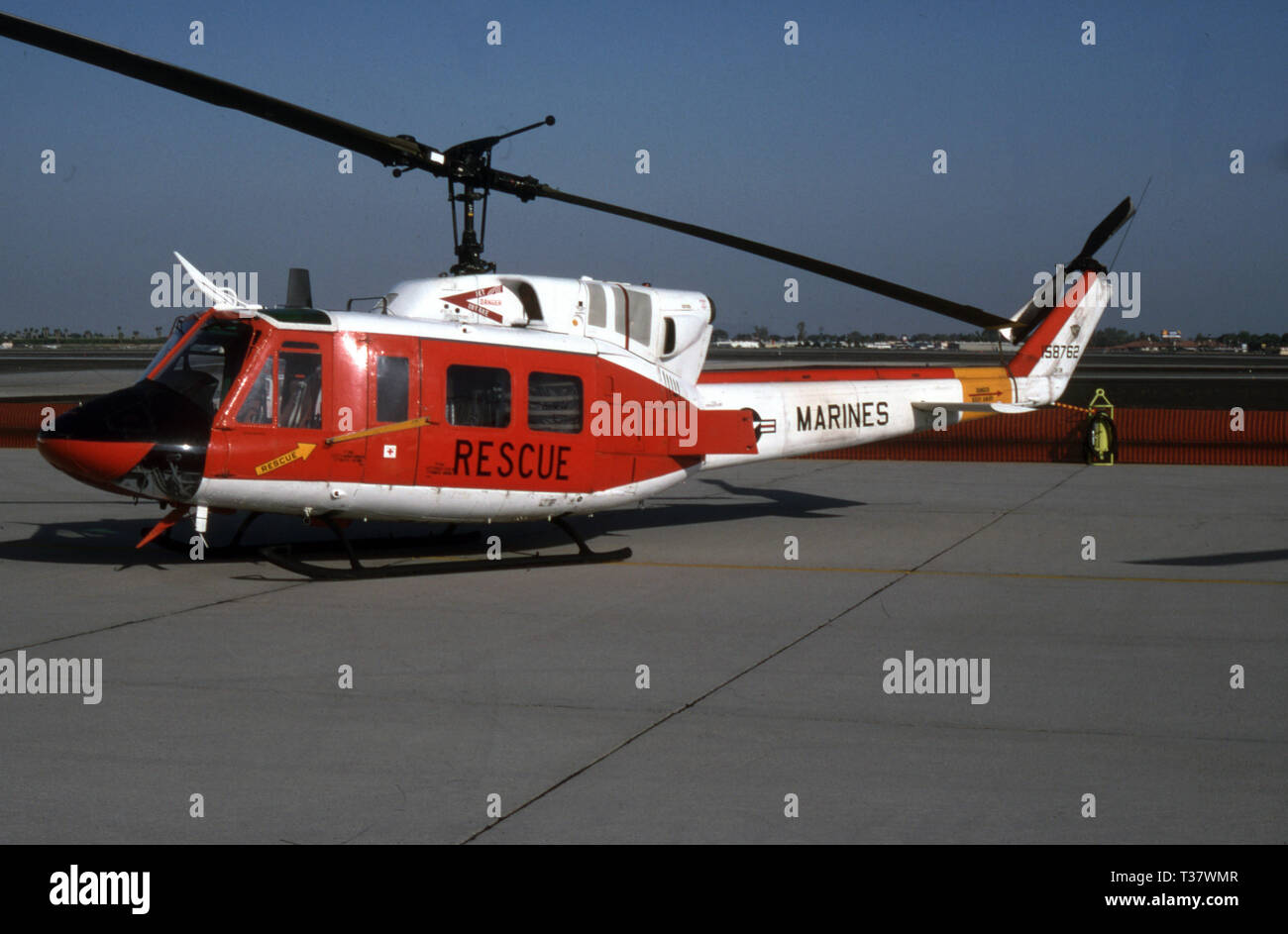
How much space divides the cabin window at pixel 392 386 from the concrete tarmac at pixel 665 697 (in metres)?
1.54

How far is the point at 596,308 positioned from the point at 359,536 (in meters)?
3.96

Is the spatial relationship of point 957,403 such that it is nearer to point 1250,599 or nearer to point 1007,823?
point 1250,599

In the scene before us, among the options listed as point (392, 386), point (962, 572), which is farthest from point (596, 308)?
point (962, 572)

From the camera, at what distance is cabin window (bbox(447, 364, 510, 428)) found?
1088 centimetres

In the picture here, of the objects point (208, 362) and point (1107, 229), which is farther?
point (1107, 229)

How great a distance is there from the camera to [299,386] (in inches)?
405

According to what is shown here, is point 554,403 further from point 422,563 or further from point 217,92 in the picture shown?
point 217,92

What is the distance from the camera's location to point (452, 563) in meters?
11.3

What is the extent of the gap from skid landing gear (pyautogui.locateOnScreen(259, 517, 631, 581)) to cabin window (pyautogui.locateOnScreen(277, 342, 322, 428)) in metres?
1.09

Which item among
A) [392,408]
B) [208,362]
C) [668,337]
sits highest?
[668,337]

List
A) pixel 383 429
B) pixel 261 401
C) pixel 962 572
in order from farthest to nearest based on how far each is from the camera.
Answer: pixel 962 572 < pixel 383 429 < pixel 261 401

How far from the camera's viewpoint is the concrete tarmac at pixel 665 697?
205 inches
